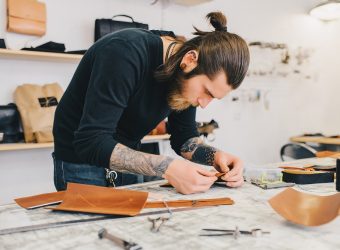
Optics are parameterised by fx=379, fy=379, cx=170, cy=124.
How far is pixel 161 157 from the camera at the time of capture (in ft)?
4.02

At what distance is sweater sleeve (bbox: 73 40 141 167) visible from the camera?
1.18m

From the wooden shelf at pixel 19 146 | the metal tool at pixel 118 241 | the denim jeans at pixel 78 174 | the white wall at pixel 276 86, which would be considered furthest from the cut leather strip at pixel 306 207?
the white wall at pixel 276 86

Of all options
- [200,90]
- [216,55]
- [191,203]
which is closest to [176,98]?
[200,90]

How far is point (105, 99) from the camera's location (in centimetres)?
117

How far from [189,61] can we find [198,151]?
48 centimetres

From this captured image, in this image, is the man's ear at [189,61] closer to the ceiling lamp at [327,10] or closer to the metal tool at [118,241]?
the metal tool at [118,241]

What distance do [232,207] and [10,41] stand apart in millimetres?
2286

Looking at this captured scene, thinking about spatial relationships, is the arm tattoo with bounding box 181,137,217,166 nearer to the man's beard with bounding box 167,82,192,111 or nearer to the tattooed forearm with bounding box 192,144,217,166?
the tattooed forearm with bounding box 192,144,217,166

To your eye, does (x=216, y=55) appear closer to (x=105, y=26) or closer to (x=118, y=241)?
(x=118, y=241)

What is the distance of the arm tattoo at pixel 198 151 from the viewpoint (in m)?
1.56

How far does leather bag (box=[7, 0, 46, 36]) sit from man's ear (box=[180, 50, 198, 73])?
1.82 meters

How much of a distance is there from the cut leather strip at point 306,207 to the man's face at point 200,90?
1.43 feet

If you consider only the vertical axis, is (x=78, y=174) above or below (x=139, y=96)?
below

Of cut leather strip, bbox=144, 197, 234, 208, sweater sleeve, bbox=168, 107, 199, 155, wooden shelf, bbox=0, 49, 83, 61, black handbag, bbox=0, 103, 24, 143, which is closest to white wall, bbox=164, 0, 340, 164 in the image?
wooden shelf, bbox=0, 49, 83, 61
